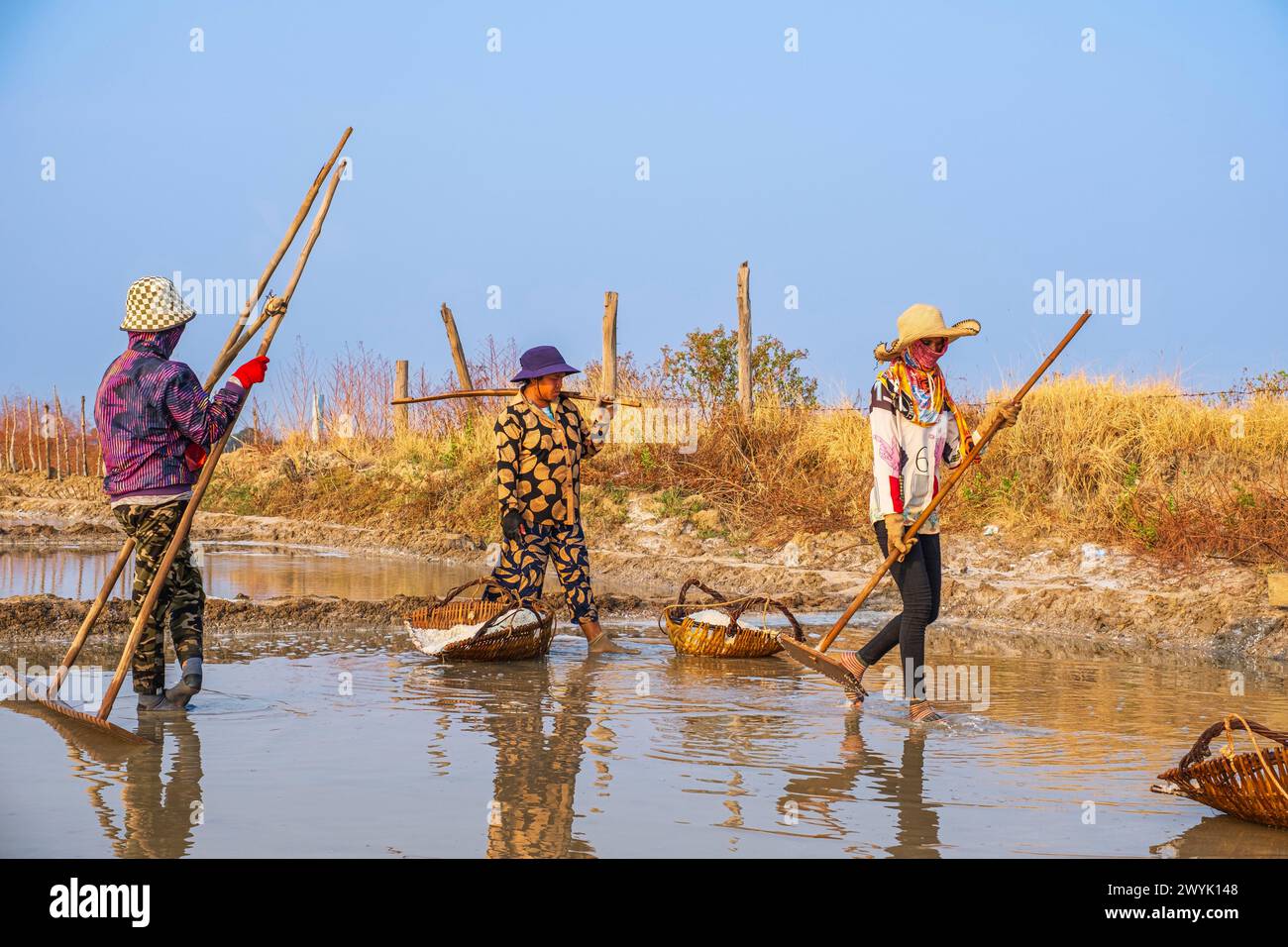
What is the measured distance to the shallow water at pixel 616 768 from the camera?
460cm

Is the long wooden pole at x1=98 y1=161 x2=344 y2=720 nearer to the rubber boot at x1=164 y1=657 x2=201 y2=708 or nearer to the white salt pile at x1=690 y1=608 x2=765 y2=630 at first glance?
the rubber boot at x1=164 y1=657 x2=201 y2=708

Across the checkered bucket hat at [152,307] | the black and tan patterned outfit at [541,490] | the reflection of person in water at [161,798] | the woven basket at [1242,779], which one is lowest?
the reflection of person in water at [161,798]

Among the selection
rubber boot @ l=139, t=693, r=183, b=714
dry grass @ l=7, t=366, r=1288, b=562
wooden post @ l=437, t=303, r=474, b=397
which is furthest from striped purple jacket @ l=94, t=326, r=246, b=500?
wooden post @ l=437, t=303, r=474, b=397

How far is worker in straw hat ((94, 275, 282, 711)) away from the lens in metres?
6.20

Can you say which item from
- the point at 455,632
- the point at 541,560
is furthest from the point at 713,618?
the point at 455,632

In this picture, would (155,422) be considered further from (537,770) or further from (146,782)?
(537,770)

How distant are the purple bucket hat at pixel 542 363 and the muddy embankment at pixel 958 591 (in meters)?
2.76

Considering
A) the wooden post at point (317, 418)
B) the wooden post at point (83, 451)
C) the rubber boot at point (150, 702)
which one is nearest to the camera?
the rubber boot at point (150, 702)

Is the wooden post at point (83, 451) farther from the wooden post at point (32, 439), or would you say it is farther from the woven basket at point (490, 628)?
the woven basket at point (490, 628)

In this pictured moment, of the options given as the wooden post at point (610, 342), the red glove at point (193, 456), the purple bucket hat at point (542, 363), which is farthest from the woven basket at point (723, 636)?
the wooden post at point (610, 342)

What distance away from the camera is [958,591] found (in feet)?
37.4

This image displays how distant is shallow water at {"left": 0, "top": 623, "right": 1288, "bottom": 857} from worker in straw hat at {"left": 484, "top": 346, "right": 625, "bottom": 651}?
696mm
